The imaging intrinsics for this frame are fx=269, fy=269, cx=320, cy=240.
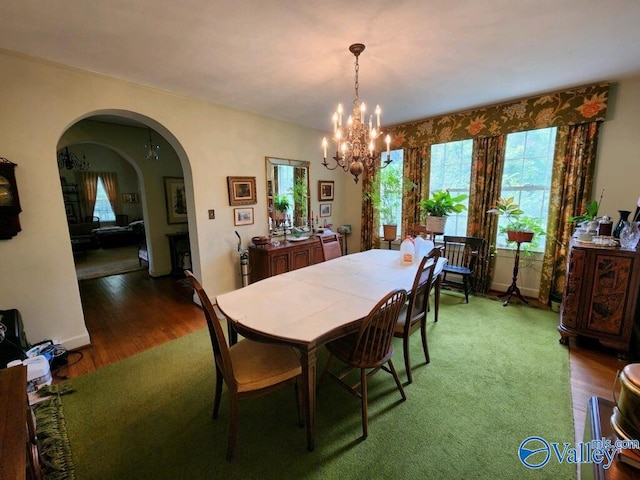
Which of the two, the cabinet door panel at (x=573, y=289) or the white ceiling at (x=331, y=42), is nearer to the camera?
the white ceiling at (x=331, y=42)

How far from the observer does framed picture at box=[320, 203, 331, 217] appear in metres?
5.06

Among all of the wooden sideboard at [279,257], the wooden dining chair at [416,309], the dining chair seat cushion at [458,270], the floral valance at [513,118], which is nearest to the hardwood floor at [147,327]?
the wooden sideboard at [279,257]

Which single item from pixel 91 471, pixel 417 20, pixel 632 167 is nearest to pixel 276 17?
pixel 417 20

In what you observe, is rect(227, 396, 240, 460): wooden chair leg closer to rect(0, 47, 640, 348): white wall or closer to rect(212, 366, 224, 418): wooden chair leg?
rect(212, 366, 224, 418): wooden chair leg

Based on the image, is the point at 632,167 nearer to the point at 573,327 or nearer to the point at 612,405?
the point at 573,327

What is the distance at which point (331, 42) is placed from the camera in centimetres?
204

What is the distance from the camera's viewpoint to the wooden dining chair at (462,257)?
367cm

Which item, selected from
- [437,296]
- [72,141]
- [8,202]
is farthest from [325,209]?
[72,141]

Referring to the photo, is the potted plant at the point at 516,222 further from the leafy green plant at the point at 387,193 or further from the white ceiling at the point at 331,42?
the leafy green plant at the point at 387,193

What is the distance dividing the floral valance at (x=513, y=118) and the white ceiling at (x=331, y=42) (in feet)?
0.70

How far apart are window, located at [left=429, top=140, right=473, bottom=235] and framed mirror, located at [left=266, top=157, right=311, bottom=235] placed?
214 cm

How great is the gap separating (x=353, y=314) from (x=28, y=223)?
2890 mm

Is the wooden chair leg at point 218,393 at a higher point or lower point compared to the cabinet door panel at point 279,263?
lower

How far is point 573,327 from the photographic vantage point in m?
2.57
